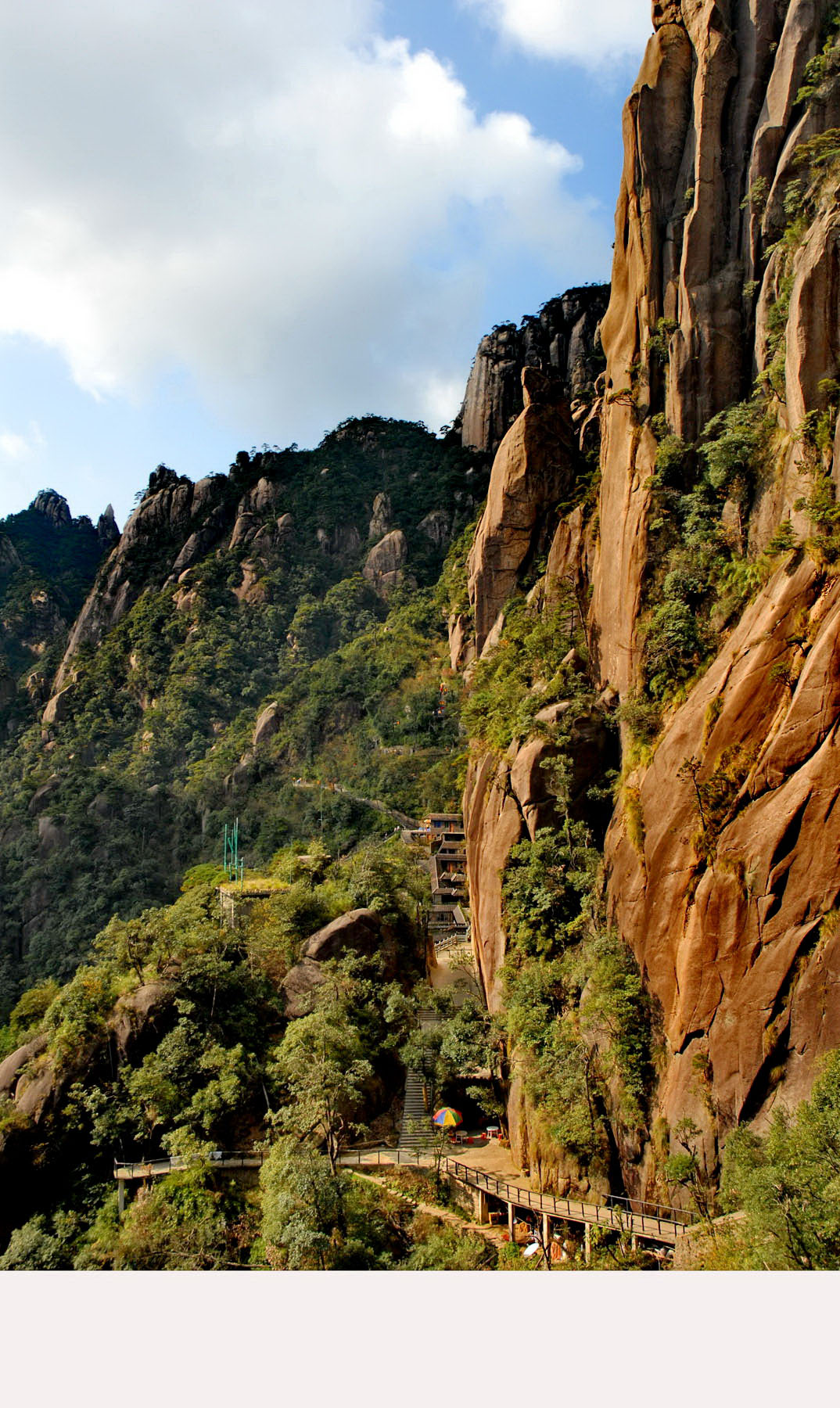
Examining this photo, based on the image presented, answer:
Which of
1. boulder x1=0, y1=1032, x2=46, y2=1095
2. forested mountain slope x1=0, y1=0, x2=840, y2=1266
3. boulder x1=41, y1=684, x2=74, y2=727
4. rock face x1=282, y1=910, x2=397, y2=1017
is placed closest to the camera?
forested mountain slope x1=0, y1=0, x2=840, y2=1266

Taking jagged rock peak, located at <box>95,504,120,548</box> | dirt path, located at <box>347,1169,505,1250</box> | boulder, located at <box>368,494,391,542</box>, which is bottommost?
dirt path, located at <box>347,1169,505,1250</box>

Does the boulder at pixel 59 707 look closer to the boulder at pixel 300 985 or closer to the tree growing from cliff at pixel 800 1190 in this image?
the boulder at pixel 300 985

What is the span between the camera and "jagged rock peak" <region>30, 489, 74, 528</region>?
A: 336 ft

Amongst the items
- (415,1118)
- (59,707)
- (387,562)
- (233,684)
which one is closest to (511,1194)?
(415,1118)

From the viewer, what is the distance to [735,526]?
17.6 meters

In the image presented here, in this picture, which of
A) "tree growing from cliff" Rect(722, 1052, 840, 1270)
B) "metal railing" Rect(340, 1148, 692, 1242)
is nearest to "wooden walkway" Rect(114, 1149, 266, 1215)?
"metal railing" Rect(340, 1148, 692, 1242)

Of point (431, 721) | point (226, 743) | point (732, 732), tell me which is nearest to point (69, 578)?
point (226, 743)

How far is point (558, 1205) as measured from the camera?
16391 millimetres

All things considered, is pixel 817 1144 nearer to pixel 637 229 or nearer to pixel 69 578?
pixel 637 229

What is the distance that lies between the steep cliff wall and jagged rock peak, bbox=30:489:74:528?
95813 millimetres

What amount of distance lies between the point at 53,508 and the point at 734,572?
104405 millimetres

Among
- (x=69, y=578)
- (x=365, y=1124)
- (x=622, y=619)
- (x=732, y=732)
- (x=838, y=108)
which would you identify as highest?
(x=69, y=578)

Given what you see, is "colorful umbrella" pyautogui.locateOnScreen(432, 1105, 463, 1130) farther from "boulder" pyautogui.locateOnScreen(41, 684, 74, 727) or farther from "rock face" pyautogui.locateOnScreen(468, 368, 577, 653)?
"boulder" pyautogui.locateOnScreen(41, 684, 74, 727)

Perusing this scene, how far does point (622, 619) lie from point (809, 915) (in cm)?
918
